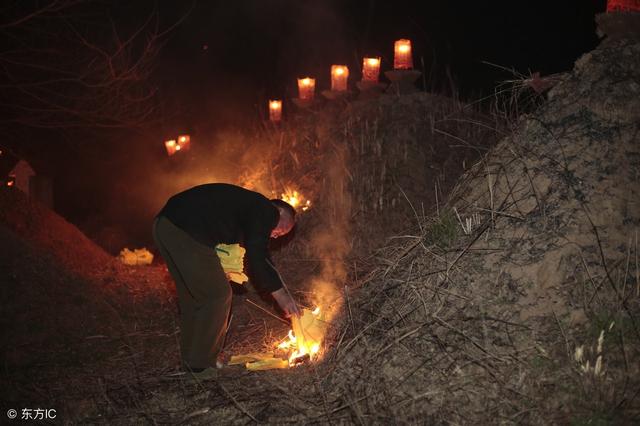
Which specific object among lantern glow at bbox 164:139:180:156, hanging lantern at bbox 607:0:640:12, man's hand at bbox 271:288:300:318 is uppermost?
hanging lantern at bbox 607:0:640:12

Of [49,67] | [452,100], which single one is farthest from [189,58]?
[452,100]

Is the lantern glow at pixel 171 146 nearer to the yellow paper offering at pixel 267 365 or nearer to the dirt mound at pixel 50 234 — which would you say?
the dirt mound at pixel 50 234

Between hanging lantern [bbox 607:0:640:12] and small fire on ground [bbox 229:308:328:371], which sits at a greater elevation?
hanging lantern [bbox 607:0:640:12]

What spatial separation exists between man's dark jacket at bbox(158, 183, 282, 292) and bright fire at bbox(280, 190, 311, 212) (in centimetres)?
429

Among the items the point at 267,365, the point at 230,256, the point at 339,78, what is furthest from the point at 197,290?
the point at 339,78

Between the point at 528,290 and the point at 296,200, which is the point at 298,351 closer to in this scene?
the point at 528,290

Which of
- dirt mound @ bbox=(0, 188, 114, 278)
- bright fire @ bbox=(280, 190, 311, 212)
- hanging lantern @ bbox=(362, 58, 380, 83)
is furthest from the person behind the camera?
hanging lantern @ bbox=(362, 58, 380, 83)

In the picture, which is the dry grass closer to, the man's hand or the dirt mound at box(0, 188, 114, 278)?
the man's hand

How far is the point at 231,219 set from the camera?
405 centimetres

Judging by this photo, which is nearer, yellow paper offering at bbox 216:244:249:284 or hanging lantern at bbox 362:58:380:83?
yellow paper offering at bbox 216:244:249:284

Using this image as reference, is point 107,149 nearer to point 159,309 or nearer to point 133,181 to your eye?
point 133,181

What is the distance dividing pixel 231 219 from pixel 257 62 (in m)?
13.6

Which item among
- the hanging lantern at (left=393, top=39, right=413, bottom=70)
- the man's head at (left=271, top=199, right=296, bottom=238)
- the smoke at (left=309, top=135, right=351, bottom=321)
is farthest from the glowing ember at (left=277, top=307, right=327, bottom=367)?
the hanging lantern at (left=393, top=39, right=413, bottom=70)

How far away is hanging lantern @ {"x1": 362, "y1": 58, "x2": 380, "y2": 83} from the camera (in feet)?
31.6
